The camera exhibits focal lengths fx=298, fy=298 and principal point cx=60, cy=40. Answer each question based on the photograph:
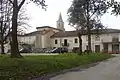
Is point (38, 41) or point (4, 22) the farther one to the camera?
point (38, 41)

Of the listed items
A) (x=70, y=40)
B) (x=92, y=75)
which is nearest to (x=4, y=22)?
(x=92, y=75)

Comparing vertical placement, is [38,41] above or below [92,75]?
above

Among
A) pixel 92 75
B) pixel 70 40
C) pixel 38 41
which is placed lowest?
pixel 92 75

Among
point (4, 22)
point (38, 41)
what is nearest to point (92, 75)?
point (4, 22)

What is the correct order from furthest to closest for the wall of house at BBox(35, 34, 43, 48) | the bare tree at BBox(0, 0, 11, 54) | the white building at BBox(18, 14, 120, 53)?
the wall of house at BBox(35, 34, 43, 48) < the white building at BBox(18, 14, 120, 53) < the bare tree at BBox(0, 0, 11, 54)

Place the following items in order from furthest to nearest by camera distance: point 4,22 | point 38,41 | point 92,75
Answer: point 38,41 → point 4,22 → point 92,75

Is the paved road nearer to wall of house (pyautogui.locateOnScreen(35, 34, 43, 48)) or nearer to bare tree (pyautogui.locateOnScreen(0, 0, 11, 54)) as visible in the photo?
bare tree (pyautogui.locateOnScreen(0, 0, 11, 54))

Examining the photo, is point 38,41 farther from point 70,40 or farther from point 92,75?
point 92,75

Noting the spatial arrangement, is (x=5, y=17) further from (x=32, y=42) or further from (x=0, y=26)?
(x=32, y=42)

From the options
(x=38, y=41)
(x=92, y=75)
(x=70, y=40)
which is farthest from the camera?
(x=38, y=41)

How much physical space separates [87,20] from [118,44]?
4222 cm

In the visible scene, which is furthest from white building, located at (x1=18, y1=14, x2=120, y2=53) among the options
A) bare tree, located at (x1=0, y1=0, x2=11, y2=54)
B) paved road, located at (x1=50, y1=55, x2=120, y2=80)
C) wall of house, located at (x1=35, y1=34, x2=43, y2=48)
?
paved road, located at (x1=50, y1=55, x2=120, y2=80)

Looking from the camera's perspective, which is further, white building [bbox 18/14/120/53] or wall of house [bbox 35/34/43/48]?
wall of house [bbox 35/34/43/48]

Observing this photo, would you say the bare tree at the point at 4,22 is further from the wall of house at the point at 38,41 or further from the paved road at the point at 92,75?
the wall of house at the point at 38,41
